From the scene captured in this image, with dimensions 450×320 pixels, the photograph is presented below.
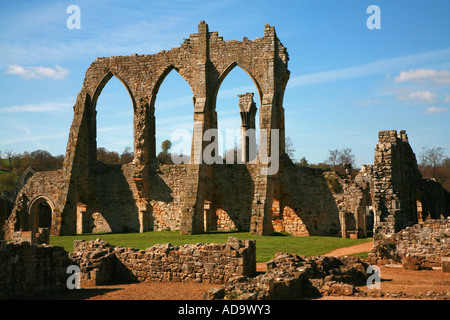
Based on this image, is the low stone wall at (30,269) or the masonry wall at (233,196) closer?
the low stone wall at (30,269)

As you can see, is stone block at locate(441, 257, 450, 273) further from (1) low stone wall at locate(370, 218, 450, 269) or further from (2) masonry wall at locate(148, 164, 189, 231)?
(2) masonry wall at locate(148, 164, 189, 231)

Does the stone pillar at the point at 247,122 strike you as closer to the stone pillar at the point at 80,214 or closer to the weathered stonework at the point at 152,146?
the weathered stonework at the point at 152,146

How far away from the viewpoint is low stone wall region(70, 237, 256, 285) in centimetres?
1080

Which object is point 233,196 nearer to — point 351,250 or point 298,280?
point 351,250

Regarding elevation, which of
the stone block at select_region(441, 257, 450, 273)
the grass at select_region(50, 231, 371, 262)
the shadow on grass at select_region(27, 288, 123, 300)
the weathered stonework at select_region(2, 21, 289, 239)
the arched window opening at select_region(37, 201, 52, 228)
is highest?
the weathered stonework at select_region(2, 21, 289, 239)

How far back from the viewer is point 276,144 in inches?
838

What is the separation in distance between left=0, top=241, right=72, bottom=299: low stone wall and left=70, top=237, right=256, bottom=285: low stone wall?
517 millimetres

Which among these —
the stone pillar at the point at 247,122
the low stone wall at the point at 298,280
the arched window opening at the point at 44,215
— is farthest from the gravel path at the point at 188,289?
the arched window opening at the point at 44,215

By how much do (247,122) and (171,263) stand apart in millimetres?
16567

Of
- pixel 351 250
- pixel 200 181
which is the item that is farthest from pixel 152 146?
pixel 351 250

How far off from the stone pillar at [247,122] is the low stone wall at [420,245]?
1263 cm

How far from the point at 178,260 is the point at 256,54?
42.2 feet

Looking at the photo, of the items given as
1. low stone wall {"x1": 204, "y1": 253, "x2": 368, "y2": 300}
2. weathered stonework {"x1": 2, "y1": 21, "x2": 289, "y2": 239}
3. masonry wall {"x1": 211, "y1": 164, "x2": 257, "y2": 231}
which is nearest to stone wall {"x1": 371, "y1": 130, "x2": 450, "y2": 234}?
low stone wall {"x1": 204, "y1": 253, "x2": 368, "y2": 300}

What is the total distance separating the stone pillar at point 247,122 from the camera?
26.8 meters
